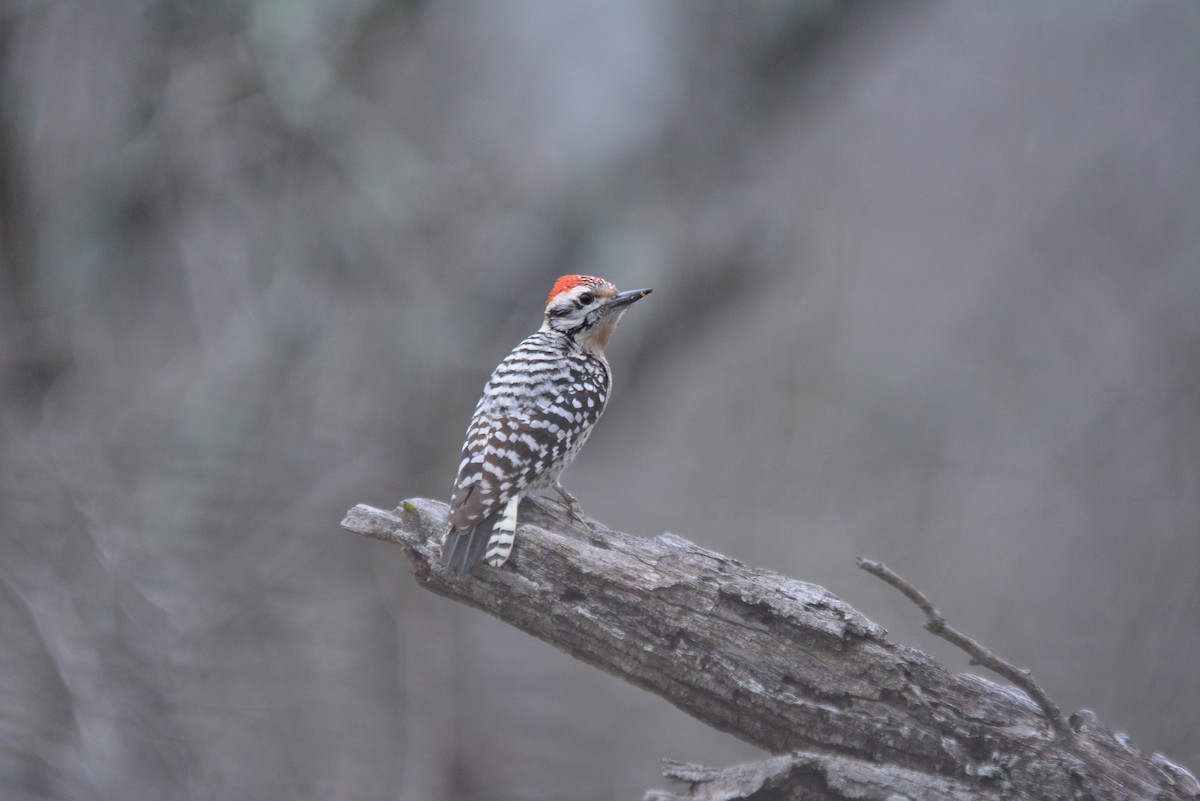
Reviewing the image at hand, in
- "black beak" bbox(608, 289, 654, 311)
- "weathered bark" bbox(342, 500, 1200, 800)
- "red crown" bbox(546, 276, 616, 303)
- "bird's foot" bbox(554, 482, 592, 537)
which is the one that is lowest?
"weathered bark" bbox(342, 500, 1200, 800)

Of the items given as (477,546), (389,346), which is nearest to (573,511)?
(477,546)

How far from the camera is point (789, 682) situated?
188cm

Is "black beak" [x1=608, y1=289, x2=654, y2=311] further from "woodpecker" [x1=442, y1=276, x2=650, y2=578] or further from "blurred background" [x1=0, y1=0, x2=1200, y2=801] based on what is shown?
"blurred background" [x1=0, y1=0, x2=1200, y2=801]

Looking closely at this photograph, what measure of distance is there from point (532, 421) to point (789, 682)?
1.03 meters

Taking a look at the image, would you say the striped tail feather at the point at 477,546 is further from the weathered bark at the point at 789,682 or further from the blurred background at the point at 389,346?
the blurred background at the point at 389,346

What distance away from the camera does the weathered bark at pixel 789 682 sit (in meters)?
1.72

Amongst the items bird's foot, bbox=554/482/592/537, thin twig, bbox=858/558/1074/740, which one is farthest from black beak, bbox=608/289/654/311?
thin twig, bbox=858/558/1074/740

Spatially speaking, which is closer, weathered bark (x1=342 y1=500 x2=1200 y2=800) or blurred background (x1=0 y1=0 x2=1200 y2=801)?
weathered bark (x1=342 y1=500 x2=1200 y2=800)

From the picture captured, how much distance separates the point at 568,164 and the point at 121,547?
3.32m

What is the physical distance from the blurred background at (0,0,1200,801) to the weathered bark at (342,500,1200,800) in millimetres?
2945

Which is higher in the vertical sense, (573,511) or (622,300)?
(622,300)

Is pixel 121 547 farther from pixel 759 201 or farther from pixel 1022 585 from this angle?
pixel 1022 585

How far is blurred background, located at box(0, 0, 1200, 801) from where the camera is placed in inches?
179

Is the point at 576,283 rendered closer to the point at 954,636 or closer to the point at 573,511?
the point at 573,511
